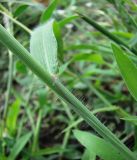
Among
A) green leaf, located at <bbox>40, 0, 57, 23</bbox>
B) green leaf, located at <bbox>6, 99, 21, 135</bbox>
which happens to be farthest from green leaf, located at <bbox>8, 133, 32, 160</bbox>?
green leaf, located at <bbox>40, 0, 57, 23</bbox>

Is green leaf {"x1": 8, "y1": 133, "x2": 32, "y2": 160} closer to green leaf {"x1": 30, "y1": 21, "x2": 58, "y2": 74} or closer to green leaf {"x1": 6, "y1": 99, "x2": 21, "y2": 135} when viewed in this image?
green leaf {"x1": 6, "y1": 99, "x2": 21, "y2": 135}

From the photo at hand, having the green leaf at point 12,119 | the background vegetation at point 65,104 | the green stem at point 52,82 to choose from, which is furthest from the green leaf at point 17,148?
the green stem at point 52,82

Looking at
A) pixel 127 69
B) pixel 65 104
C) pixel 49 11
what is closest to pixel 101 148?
pixel 127 69

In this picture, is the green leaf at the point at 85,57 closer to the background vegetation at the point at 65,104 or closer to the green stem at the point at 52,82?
the background vegetation at the point at 65,104

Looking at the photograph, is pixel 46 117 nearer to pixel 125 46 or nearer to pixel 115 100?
pixel 115 100

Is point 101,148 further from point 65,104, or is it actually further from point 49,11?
point 65,104
